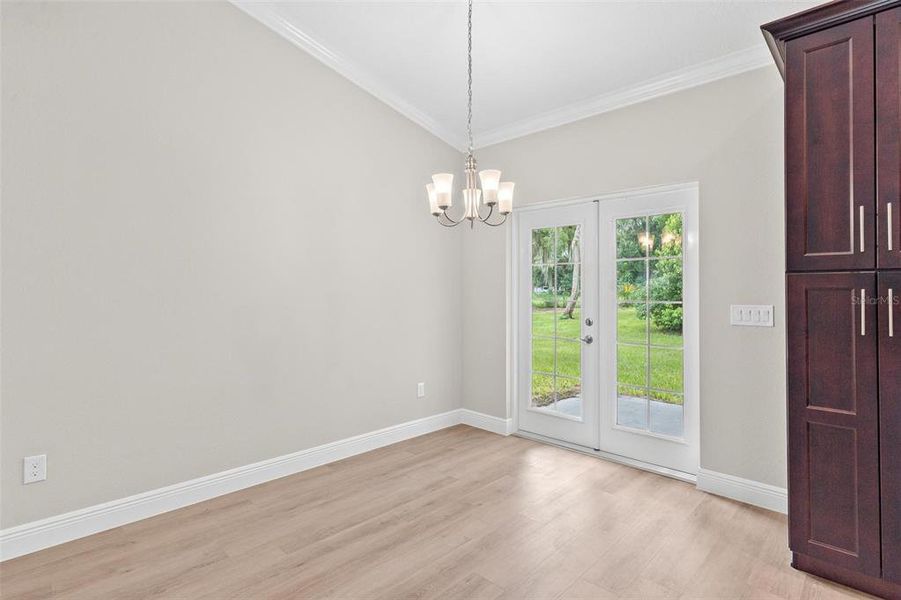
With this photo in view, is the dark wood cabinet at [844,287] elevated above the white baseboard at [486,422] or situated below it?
above

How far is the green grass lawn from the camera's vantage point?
3.32m

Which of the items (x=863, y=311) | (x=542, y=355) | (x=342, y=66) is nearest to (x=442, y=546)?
(x=542, y=355)

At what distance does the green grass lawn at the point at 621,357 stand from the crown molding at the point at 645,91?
1.59 meters

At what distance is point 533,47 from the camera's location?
3.10 m

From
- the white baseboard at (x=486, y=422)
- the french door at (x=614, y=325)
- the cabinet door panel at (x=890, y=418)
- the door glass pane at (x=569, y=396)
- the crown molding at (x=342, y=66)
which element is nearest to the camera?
the cabinet door panel at (x=890, y=418)

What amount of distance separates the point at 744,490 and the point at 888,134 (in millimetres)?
2123

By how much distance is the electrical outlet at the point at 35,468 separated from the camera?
2324mm

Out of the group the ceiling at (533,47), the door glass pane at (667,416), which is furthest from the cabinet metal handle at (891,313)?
the ceiling at (533,47)

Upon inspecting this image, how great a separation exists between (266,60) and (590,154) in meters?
2.55

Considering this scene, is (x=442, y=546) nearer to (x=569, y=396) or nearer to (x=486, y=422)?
(x=569, y=396)

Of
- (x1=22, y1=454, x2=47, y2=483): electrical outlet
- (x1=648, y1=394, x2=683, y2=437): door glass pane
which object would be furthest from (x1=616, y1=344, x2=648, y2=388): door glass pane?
(x1=22, y1=454, x2=47, y2=483): electrical outlet

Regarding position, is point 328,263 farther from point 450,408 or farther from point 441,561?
point 441,561

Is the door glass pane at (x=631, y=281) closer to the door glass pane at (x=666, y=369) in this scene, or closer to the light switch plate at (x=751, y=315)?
the door glass pane at (x=666, y=369)

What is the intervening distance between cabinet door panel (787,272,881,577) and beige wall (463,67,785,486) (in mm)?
671
